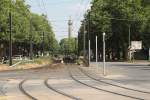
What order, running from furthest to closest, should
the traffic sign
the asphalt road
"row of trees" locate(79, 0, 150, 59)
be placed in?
"row of trees" locate(79, 0, 150, 59) → the traffic sign → the asphalt road

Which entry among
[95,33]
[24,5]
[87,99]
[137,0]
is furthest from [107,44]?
[87,99]

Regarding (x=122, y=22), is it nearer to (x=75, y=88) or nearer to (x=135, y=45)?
(x=135, y=45)

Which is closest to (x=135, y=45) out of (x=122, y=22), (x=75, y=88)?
(x=122, y=22)

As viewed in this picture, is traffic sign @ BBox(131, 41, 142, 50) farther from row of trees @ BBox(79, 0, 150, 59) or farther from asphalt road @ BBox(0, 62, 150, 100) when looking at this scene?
asphalt road @ BBox(0, 62, 150, 100)

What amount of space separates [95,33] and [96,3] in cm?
1041

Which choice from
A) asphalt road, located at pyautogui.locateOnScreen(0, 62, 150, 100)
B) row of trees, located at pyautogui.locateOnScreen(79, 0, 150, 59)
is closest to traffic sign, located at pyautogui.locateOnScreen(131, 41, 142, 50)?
row of trees, located at pyautogui.locateOnScreen(79, 0, 150, 59)

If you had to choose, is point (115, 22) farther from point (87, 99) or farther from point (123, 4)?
point (87, 99)

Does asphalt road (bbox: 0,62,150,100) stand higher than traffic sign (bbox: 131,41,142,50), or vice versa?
traffic sign (bbox: 131,41,142,50)

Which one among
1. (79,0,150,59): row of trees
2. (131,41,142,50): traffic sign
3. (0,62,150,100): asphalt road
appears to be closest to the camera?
(0,62,150,100): asphalt road

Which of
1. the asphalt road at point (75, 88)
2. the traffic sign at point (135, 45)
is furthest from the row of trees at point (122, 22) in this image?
the asphalt road at point (75, 88)

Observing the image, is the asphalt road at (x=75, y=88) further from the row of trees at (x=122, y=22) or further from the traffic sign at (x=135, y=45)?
the row of trees at (x=122, y=22)

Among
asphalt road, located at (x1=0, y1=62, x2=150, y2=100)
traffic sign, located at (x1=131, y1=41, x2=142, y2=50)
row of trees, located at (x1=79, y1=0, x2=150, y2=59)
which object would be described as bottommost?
asphalt road, located at (x1=0, y1=62, x2=150, y2=100)

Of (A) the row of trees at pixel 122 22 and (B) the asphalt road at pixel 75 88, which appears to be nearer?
(B) the asphalt road at pixel 75 88

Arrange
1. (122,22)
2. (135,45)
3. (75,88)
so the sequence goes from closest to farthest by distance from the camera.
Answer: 1. (75,88)
2. (135,45)
3. (122,22)
